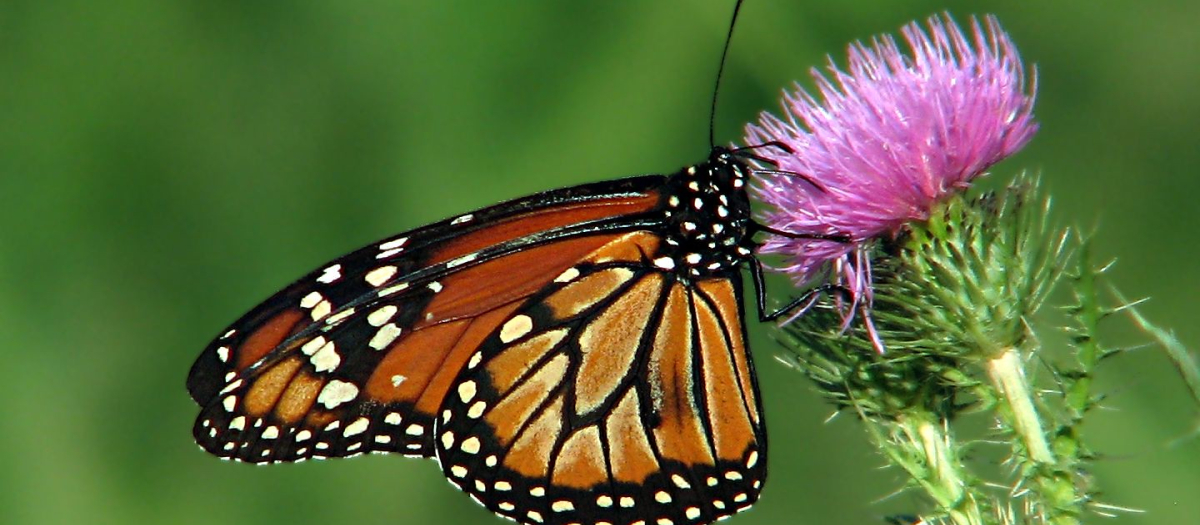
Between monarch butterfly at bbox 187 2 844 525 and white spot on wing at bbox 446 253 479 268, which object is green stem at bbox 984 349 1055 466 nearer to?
monarch butterfly at bbox 187 2 844 525

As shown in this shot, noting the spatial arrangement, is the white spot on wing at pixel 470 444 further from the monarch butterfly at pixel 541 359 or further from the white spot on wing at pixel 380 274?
the white spot on wing at pixel 380 274

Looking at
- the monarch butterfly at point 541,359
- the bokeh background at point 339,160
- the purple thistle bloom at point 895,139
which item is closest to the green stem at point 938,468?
the purple thistle bloom at point 895,139

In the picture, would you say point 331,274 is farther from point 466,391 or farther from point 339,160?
point 339,160

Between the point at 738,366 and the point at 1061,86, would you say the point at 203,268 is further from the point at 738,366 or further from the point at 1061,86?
the point at 1061,86

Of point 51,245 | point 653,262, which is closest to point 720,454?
point 653,262

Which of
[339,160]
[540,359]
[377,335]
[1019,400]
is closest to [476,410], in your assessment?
[540,359]

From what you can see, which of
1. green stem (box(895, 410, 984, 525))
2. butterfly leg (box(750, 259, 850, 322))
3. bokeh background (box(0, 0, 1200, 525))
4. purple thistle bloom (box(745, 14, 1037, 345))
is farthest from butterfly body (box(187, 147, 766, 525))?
bokeh background (box(0, 0, 1200, 525))

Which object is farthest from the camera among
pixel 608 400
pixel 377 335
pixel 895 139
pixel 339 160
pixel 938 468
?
pixel 339 160
